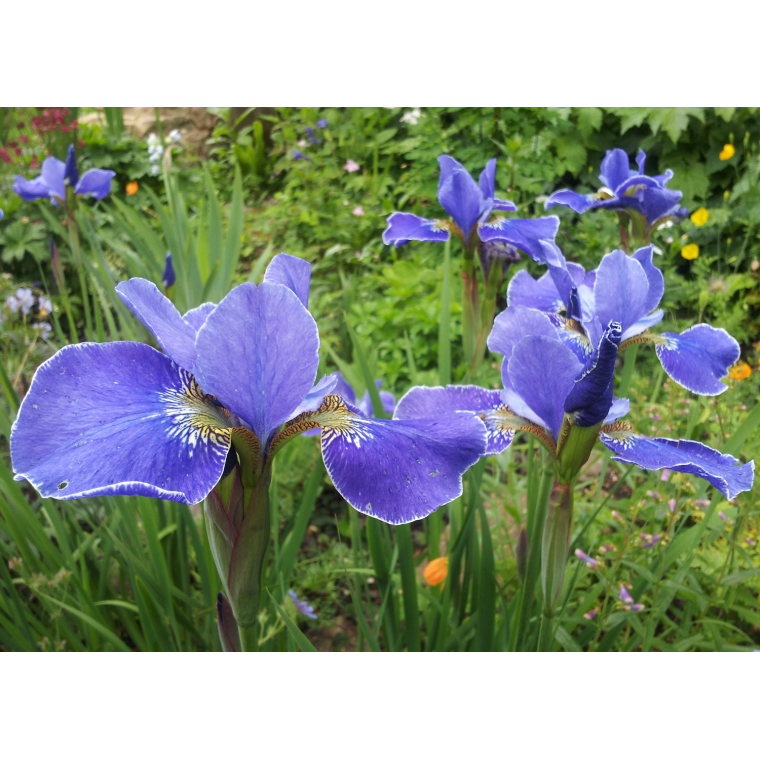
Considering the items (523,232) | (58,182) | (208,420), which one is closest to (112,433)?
(208,420)

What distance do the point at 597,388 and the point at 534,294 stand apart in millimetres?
421

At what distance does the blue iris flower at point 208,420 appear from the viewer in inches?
22.2

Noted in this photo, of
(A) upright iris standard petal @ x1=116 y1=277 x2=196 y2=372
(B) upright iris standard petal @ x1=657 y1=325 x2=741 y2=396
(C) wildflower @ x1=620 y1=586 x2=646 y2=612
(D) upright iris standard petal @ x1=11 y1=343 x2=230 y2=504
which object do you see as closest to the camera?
(D) upright iris standard petal @ x1=11 y1=343 x2=230 y2=504

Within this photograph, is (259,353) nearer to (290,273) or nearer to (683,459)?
(290,273)

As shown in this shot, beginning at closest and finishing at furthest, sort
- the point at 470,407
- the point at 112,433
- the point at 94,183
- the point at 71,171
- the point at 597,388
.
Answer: the point at 112,433
the point at 597,388
the point at 470,407
the point at 71,171
the point at 94,183


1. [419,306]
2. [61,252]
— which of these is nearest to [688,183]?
[419,306]

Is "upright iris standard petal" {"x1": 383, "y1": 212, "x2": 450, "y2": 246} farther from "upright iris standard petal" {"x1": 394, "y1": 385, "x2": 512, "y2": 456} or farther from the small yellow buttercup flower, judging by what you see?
the small yellow buttercup flower

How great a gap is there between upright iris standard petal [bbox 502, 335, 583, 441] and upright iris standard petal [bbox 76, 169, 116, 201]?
2.04m

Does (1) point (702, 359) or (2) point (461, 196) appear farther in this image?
(2) point (461, 196)

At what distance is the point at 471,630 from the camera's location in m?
1.28

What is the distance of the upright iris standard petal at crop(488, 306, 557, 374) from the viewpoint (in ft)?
2.77

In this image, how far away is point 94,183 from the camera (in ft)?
7.25

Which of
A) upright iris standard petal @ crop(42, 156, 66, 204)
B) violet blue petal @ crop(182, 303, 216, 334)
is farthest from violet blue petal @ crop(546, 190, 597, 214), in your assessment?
upright iris standard petal @ crop(42, 156, 66, 204)

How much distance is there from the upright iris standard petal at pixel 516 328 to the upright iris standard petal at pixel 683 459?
192 millimetres
